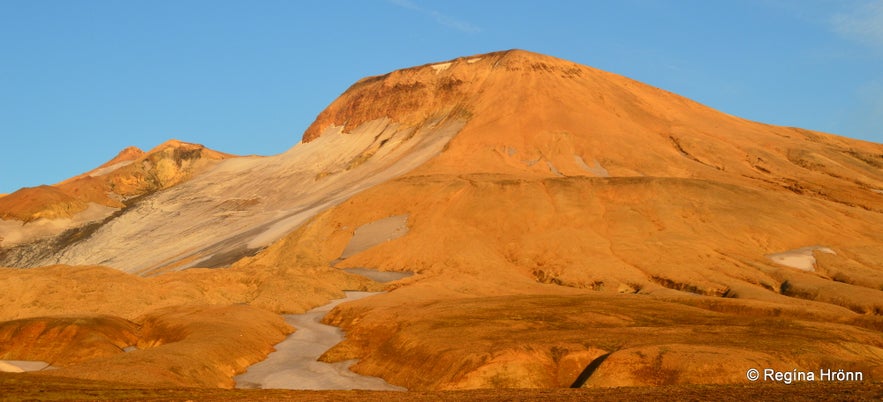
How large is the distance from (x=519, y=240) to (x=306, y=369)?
50498 millimetres

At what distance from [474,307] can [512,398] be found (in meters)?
35.9

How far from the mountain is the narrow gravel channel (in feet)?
5.28

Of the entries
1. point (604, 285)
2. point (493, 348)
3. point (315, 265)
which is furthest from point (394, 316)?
point (315, 265)

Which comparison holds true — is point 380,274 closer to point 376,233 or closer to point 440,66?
point 376,233

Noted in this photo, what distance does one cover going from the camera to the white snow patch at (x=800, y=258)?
311 ft

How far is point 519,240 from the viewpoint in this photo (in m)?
104

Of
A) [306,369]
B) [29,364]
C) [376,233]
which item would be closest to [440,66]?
[376,233]

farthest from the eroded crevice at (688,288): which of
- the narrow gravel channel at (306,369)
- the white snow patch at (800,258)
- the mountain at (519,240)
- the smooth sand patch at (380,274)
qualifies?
the narrow gravel channel at (306,369)

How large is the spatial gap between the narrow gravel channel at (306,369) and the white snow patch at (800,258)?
5078 cm

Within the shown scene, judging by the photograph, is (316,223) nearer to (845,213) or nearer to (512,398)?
(845,213)
